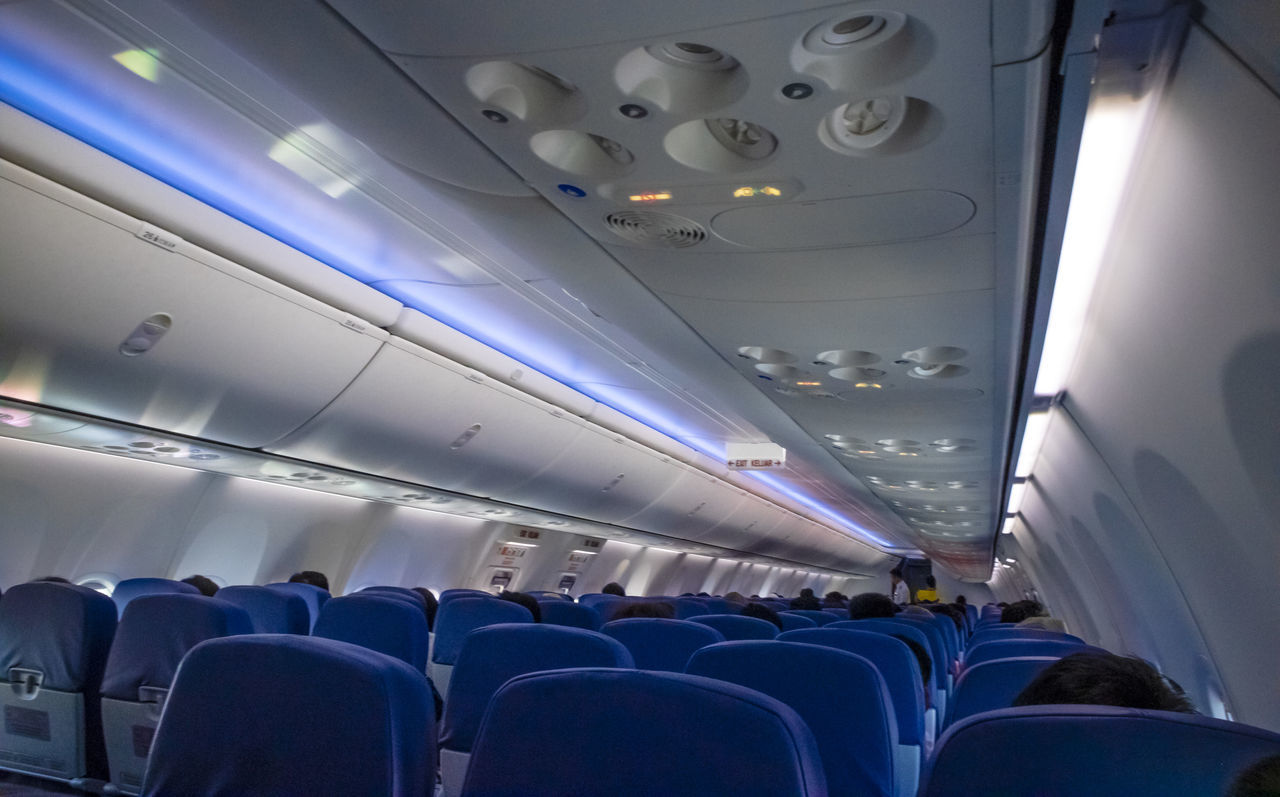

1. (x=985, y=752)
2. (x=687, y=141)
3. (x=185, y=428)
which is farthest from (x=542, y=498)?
(x=985, y=752)

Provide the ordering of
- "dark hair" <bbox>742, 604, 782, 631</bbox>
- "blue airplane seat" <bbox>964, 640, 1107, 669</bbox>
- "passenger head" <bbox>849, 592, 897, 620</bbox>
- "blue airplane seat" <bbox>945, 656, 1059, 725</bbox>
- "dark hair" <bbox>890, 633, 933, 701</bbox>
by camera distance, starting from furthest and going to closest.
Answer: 1. "passenger head" <bbox>849, 592, 897, 620</bbox>
2. "dark hair" <bbox>742, 604, 782, 631</bbox>
3. "dark hair" <bbox>890, 633, 933, 701</bbox>
4. "blue airplane seat" <bbox>964, 640, 1107, 669</bbox>
5. "blue airplane seat" <bbox>945, 656, 1059, 725</bbox>

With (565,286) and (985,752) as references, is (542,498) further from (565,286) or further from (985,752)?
(985,752)

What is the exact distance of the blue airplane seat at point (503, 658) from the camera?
3.22 m

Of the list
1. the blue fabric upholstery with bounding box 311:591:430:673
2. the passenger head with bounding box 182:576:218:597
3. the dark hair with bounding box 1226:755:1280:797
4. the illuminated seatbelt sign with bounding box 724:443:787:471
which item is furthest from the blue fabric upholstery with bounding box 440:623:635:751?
the illuminated seatbelt sign with bounding box 724:443:787:471

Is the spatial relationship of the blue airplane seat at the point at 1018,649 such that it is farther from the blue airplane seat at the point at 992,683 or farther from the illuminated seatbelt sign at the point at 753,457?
the illuminated seatbelt sign at the point at 753,457

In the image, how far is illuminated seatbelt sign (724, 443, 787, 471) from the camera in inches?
489

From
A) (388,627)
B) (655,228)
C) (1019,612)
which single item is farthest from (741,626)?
(1019,612)

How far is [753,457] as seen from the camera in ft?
41.0

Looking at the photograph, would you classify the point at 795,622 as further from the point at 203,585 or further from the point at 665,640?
the point at 203,585

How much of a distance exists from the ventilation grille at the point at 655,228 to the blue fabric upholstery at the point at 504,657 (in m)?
2.08

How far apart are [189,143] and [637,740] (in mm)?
4444

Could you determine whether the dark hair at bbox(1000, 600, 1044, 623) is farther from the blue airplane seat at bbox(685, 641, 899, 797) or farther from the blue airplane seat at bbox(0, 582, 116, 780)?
the blue airplane seat at bbox(0, 582, 116, 780)

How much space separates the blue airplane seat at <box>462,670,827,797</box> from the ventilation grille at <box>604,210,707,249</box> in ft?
9.65

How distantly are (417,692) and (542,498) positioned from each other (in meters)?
10.1
